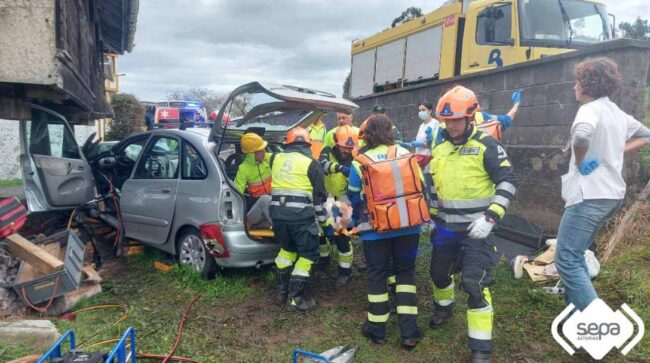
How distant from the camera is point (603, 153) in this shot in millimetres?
2990

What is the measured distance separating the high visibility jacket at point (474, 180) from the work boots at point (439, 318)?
0.86 metres

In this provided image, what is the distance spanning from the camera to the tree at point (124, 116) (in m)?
18.2

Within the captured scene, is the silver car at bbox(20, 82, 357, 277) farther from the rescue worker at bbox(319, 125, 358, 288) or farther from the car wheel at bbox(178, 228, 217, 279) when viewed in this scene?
the rescue worker at bbox(319, 125, 358, 288)

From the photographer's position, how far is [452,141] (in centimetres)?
318

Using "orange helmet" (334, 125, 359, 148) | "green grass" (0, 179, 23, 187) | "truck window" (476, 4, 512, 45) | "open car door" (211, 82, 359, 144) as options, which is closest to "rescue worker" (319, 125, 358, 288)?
"orange helmet" (334, 125, 359, 148)

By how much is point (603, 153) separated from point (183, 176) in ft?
12.4

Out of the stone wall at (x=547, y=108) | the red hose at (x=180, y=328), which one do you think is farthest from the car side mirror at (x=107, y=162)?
the stone wall at (x=547, y=108)

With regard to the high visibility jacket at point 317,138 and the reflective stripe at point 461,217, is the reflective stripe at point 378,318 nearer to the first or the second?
the reflective stripe at point 461,217

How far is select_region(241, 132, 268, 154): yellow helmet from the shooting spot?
175 inches

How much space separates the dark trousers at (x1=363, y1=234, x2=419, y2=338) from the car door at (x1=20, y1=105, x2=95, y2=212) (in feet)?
12.2

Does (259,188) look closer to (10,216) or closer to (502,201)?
(10,216)

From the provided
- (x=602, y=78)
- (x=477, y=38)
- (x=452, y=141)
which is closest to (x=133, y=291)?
(x=452, y=141)

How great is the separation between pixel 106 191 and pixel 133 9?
5.49 m

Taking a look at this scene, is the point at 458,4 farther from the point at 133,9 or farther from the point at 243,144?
the point at 133,9
